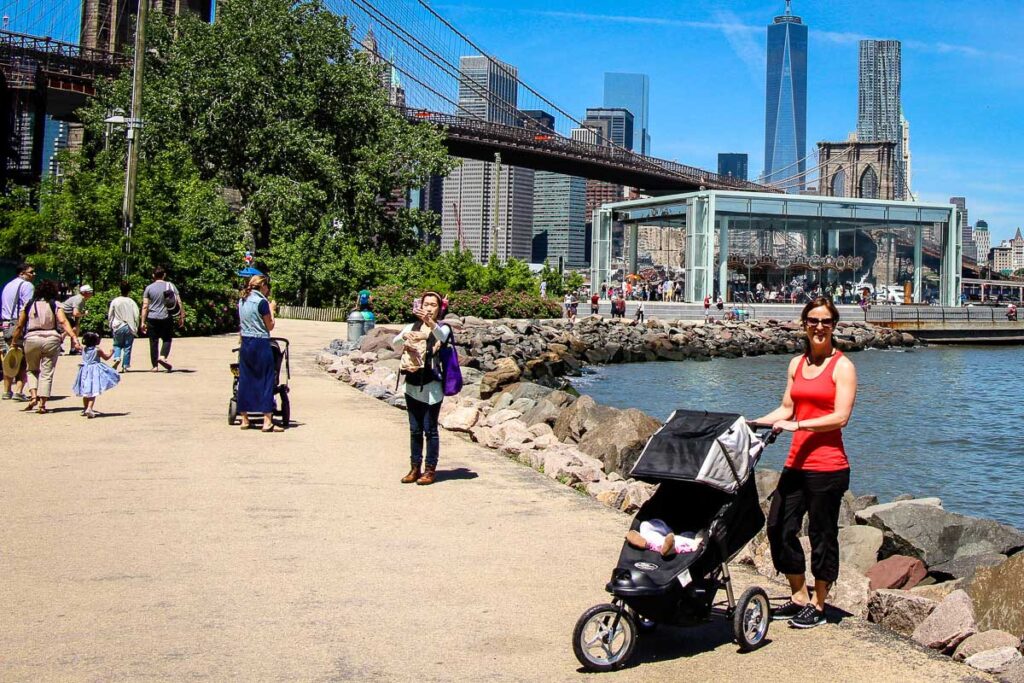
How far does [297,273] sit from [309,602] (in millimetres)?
33897

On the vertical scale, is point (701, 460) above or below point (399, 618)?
above

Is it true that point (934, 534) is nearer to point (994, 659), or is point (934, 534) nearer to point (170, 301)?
point (994, 659)

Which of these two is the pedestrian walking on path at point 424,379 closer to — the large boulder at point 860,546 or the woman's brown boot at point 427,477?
the woman's brown boot at point 427,477

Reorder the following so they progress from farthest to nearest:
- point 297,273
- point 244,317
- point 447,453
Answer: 1. point 297,273
2. point 244,317
3. point 447,453

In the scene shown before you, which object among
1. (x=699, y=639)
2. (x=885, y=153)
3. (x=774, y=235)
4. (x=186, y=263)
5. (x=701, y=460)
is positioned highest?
(x=885, y=153)

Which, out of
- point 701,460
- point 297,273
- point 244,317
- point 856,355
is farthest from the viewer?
point 856,355

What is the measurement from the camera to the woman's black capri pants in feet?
18.9

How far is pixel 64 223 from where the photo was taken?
24.7m

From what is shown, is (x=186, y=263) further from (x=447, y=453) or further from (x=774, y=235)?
(x=774, y=235)

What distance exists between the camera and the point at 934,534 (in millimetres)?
9125

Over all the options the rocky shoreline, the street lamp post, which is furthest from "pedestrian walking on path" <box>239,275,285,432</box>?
the street lamp post

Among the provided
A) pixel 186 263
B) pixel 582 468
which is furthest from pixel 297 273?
pixel 582 468

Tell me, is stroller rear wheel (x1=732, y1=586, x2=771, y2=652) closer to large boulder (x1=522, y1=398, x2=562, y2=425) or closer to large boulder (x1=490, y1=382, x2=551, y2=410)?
large boulder (x1=522, y1=398, x2=562, y2=425)

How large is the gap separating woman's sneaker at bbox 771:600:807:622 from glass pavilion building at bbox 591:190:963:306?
51364mm
